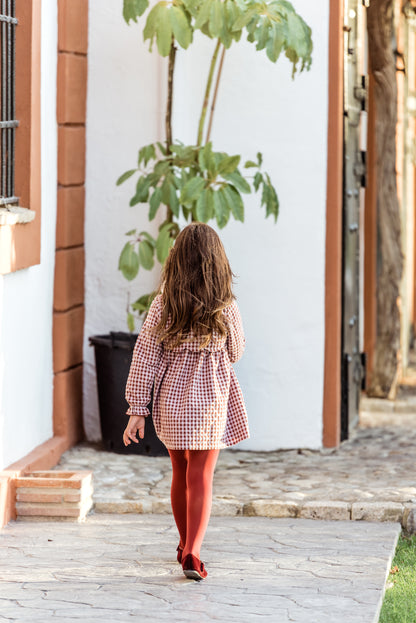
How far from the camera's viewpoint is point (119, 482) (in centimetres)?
623

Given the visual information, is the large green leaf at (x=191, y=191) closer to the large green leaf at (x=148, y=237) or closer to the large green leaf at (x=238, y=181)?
the large green leaf at (x=238, y=181)

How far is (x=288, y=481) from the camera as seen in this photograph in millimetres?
6262

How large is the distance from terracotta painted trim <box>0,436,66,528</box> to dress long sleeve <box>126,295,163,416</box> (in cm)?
119

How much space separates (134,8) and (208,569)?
9.87ft

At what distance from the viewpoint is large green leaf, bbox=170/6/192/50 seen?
6031mm

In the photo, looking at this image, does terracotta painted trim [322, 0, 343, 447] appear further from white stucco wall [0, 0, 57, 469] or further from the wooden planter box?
the wooden planter box

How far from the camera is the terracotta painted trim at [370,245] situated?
32.5 feet

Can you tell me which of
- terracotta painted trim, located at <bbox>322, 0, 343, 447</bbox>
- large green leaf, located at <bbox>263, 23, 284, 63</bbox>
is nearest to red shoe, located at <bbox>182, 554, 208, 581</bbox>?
large green leaf, located at <bbox>263, 23, 284, 63</bbox>

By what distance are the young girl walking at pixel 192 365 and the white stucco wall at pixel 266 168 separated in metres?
2.47

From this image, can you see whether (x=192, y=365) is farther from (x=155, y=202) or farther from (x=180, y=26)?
(x=180, y=26)

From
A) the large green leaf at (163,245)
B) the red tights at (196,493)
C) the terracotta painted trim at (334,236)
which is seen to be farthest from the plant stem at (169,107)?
the red tights at (196,493)

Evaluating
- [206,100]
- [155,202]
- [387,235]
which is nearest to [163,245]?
[155,202]

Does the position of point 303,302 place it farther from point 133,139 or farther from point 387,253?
point 387,253

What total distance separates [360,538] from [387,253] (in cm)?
456
